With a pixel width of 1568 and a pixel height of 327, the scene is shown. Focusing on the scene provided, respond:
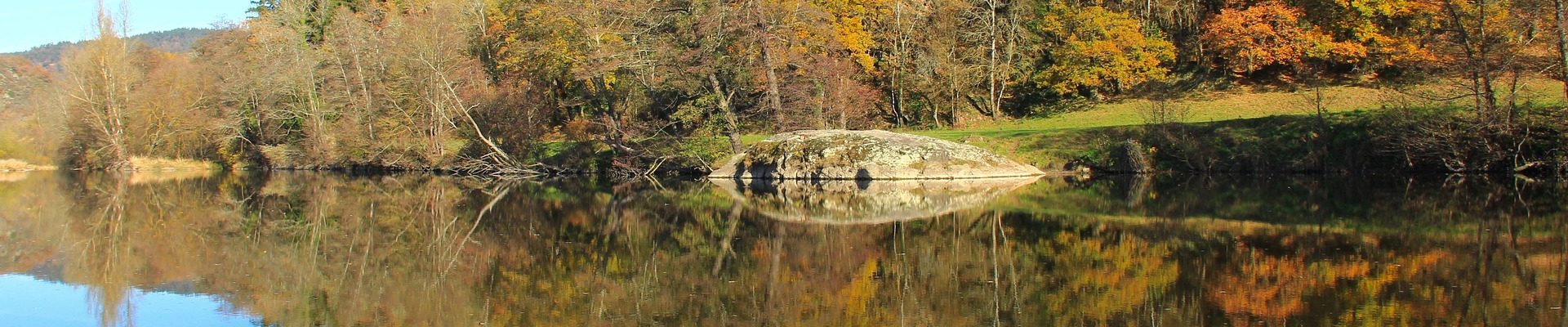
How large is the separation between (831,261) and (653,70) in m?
21.3

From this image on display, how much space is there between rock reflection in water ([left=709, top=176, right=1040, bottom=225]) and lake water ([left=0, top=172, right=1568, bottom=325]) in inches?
7.5

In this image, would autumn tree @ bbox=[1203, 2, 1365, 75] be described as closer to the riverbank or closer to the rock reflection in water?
the riverbank

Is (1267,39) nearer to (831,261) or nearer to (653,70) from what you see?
(653,70)

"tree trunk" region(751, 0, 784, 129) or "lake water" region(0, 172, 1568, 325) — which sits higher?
"tree trunk" region(751, 0, 784, 129)

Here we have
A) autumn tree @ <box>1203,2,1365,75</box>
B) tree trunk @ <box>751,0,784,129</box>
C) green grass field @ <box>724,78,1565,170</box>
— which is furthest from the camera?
autumn tree @ <box>1203,2,1365,75</box>

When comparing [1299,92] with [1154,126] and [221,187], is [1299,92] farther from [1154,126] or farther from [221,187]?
[221,187]

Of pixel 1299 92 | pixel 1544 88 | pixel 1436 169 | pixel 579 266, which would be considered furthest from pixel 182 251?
pixel 1299 92

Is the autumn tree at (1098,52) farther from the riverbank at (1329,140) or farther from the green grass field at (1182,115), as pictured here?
the riverbank at (1329,140)

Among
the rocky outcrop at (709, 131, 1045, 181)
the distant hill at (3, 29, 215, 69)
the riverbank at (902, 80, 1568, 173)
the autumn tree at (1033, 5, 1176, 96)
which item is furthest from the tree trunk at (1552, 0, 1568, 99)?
the distant hill at (3, 29, 215, 69)

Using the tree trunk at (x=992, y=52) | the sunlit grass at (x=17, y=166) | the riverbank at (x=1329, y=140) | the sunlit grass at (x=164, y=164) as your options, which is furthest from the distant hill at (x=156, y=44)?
the riverbank at (x=1329, y=140)

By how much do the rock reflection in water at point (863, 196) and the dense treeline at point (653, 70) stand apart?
4.43 meters

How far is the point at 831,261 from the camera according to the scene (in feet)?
41.0

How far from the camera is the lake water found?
907 cm

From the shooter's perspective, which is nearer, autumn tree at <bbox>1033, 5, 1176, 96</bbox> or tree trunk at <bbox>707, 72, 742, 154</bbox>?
tree trunk at <bbox>707, 72, 742, 154</bbox>
